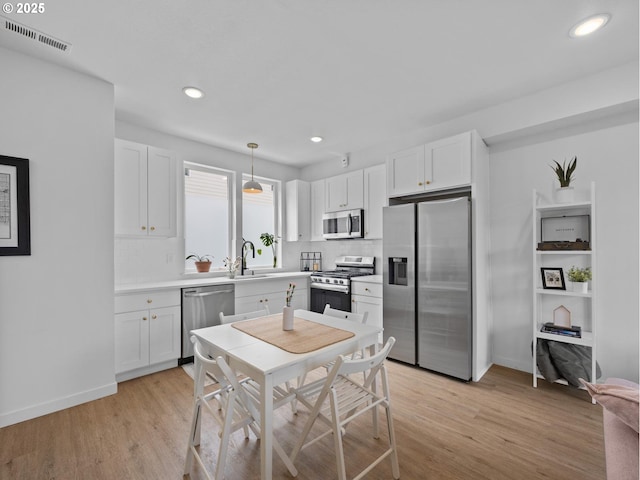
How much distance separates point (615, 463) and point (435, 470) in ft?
3.29

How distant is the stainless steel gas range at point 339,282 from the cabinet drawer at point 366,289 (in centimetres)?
8

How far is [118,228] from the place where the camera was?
3041 mm

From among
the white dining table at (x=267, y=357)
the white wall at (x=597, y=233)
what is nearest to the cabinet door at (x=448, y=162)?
the white wall at (x=597, y=233)

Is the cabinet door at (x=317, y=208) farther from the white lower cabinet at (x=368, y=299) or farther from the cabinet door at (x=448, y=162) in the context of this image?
the cabinet door at (x=448, y=162)

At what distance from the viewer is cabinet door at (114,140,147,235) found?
304cm

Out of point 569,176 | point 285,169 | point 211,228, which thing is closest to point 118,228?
point 211,228

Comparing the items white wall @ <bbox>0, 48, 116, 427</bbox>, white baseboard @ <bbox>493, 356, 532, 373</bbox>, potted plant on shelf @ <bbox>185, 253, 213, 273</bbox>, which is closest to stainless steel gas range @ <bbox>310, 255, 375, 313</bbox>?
potted plant on shelf @ <bbox>185, 253, 213, 273</bbox>

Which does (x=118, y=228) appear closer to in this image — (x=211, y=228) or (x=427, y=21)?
(x=211, y=228)

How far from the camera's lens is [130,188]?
10.2ft

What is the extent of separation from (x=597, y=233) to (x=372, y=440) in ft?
9.01

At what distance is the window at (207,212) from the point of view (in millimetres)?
4090

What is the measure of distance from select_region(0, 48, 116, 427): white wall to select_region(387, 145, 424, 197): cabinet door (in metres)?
2.93

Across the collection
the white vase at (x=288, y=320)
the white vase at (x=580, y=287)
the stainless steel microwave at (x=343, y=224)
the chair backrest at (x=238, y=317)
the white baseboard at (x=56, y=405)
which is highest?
the stainless steel microwave at (x=343, y=224)

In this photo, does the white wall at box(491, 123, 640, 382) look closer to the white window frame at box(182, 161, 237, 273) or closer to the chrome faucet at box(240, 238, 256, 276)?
the chrome faucet at box(240, 238, 256, 276)
